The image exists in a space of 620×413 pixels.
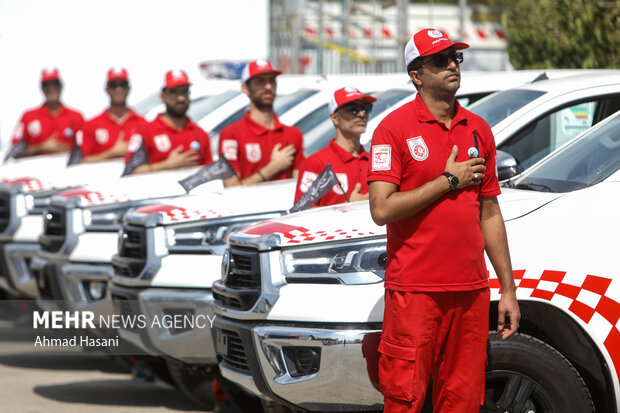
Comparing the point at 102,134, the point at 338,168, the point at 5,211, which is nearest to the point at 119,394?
the point at 5,211

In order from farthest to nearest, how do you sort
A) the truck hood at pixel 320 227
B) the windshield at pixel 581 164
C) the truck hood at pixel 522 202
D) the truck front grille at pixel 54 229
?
the truck front grille at pixel 54 229 → the windshield at pixel 581 164 → the truck hood at pixel 320 227 → the truck hood at pixel 522 202

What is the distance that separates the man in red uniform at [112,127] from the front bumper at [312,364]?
5397 mm

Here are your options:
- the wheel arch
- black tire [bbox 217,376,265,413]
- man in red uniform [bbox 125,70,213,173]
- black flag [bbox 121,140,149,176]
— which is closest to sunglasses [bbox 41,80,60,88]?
man in red uniform [bbox 125,70,213,173]

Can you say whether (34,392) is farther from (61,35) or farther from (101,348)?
(61,35)

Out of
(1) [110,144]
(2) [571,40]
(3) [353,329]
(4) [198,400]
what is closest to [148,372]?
(4) [198,400]

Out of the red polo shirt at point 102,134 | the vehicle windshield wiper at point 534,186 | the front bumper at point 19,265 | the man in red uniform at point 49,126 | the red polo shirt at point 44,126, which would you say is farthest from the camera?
the red polo shirt at point 44,126

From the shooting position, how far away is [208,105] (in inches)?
415

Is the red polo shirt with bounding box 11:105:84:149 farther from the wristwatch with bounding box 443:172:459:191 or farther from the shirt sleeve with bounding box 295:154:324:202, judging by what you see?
the wristwatch with bounding box 443:172:459:191

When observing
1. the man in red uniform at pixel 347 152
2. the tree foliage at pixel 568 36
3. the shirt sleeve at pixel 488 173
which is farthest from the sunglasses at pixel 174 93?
the shirt sleeve at pixel 488 173

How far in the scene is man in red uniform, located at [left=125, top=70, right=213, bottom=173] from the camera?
8617mm

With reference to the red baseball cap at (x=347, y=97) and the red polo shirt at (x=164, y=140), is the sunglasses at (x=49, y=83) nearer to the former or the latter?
the red polo shirt at (x=164, y=140)

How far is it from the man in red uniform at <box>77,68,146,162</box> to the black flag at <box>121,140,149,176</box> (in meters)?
1.46

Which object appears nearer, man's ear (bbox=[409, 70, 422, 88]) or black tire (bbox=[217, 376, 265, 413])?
man's ear (bbox=[409, 70, 422, 88])

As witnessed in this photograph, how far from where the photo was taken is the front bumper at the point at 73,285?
7508 millimetres
